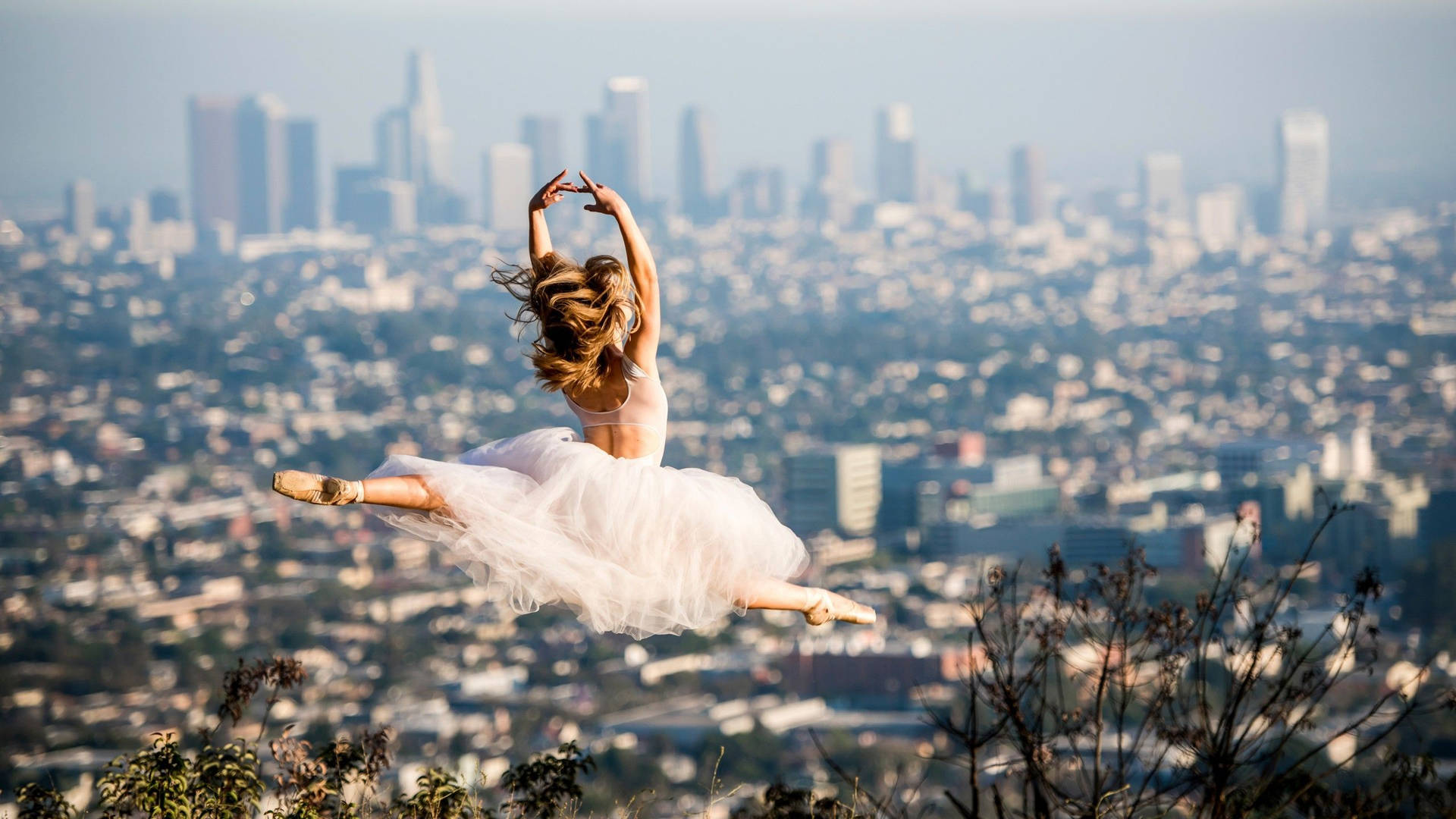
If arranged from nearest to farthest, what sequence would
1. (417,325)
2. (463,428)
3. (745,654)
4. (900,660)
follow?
(900,660)
(745,654)
(463,428)
(417,325)

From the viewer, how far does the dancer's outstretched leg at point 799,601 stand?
2.95 m

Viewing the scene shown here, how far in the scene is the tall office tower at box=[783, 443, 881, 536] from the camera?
140ft

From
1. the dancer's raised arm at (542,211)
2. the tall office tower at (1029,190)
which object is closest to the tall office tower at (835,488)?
the dancer's raised arm at (542,211)

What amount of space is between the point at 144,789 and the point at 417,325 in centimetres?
5735

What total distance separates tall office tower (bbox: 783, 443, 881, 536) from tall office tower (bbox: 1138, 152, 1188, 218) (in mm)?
55721

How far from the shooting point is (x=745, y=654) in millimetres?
28266

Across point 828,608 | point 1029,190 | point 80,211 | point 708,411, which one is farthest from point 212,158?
point 828,608

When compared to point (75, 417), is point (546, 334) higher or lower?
higher

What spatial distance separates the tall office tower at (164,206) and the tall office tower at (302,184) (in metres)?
5.99

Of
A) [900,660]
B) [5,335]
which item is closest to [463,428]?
[5,335]

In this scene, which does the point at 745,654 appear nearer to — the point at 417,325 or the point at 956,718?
the point at 956,718

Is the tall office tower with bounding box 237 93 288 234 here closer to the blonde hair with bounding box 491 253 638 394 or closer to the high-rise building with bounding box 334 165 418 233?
the high-rise building with bounding box 334 165 418 233

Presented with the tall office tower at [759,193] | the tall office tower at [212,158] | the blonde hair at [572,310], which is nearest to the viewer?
the blonde hair at [572,310]

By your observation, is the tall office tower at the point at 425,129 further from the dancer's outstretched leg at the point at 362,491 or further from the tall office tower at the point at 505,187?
the dancer's outstretched leg at the point at 362,491
